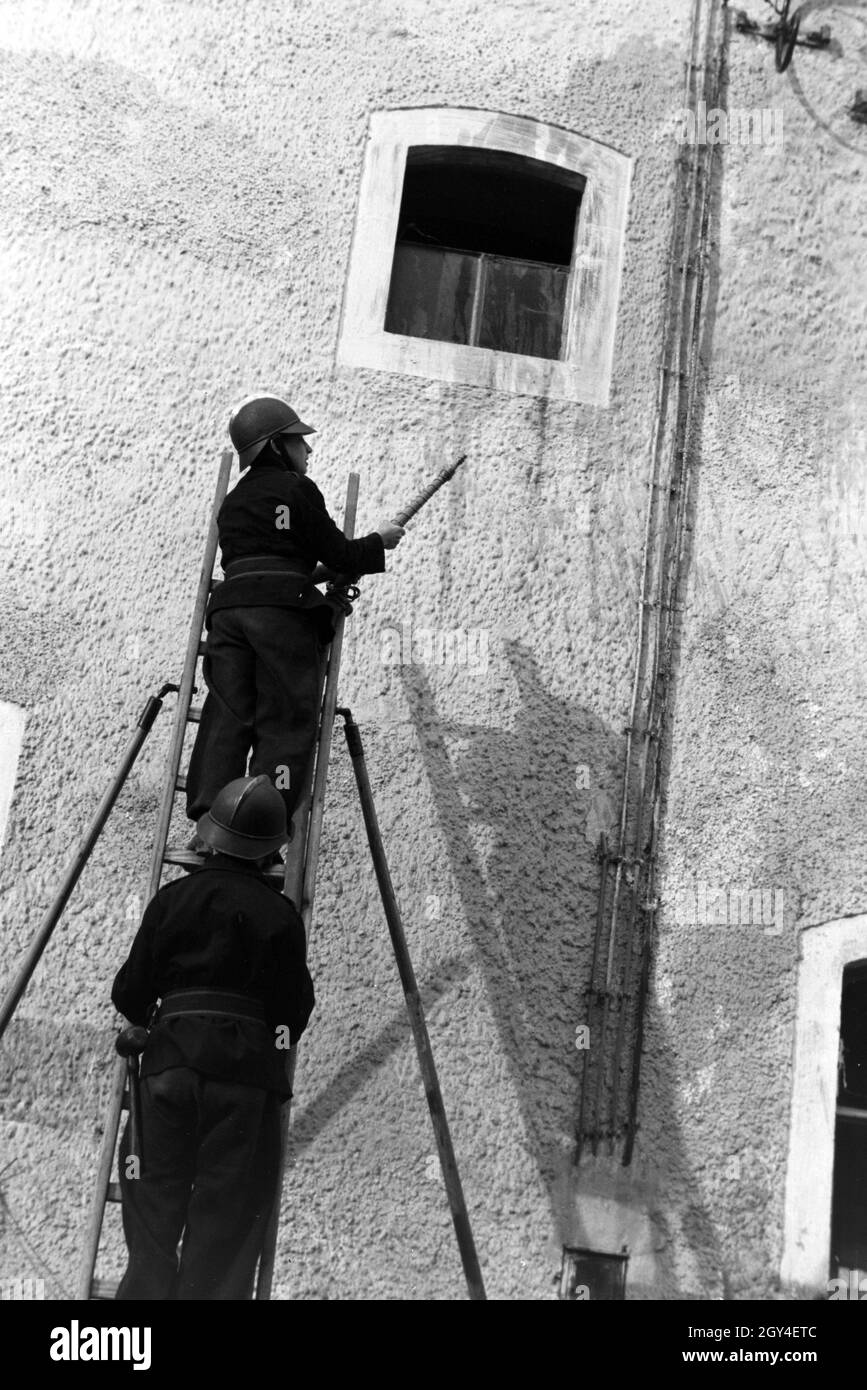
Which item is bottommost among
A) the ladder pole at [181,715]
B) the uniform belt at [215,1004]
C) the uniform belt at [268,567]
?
the uniform belt at [215,1004]

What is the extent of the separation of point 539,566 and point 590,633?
34 centimetres

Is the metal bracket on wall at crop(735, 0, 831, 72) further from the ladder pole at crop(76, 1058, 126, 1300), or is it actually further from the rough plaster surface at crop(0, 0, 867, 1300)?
the ladder pole at crop(76, 1058, 126, 1300)

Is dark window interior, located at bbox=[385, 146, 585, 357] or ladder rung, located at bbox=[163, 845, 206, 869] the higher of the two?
dark window interior, located at bbox=[385, 146, 585, 357]

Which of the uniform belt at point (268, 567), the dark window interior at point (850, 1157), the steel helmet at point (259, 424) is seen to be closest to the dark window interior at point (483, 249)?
the steel helmet at point (259, 424)

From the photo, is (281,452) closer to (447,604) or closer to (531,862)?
(447,604)

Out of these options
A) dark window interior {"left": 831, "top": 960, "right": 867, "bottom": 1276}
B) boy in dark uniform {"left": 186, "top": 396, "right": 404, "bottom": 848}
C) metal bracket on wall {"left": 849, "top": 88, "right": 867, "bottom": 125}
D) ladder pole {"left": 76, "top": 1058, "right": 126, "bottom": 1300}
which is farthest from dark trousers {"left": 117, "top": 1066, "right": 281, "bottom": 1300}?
metal bracket on wall {"left": 849, "top": 88, "right": 867, "bottom": 125}

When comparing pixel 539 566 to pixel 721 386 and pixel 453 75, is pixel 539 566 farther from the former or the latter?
pixel 453 75

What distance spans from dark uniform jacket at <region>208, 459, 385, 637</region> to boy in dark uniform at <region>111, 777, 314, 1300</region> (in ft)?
2.73

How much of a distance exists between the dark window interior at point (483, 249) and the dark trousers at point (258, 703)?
2.18m

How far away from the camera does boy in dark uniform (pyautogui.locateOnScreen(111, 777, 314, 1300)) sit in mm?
5012

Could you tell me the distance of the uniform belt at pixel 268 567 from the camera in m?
5.92

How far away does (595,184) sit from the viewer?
7559 millimetres

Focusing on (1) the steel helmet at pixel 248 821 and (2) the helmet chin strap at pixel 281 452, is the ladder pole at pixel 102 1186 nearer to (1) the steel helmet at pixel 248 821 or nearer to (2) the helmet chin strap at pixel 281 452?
(1) the steel helmet at pixel 248 821

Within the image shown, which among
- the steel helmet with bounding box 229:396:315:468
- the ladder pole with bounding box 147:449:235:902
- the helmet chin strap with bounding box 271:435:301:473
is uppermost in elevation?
the steel helmet with bounding box 229:396:315:468
